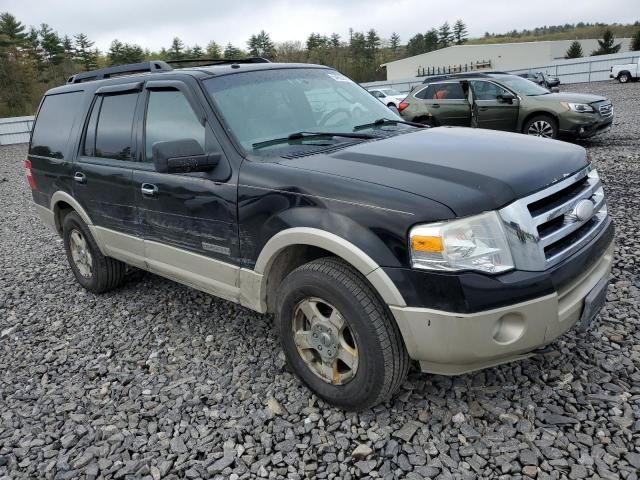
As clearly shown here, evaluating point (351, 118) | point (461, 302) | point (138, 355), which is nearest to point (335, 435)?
point (461, 302)

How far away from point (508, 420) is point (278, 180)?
1.78m

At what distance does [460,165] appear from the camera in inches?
104

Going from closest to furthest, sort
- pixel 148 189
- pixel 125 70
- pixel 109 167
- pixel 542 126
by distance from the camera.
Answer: pixel 148 189 → pixel 109 167 → pixel 125 70 → pixel 542 126

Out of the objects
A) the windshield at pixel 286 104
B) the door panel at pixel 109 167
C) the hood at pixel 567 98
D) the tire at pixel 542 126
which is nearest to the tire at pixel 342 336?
the windshield at pixel 286 104

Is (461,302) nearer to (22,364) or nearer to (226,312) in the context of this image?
(226,312)

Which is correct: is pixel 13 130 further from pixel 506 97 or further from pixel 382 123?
pixel 382 123

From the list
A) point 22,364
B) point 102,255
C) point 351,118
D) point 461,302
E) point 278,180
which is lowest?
point 22,364

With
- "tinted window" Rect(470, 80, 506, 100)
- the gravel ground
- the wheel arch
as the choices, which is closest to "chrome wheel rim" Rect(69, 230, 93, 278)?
the gravel ground

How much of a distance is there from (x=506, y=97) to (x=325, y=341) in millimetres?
9849

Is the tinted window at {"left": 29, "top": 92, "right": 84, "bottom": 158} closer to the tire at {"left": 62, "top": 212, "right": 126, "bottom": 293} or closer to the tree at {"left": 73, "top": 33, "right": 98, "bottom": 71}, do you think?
the tire at {"left": 62, "top": 212, "right": 126, "bottom": 293}

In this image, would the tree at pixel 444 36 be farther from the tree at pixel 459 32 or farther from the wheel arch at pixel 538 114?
the wheel arch at pixel 538 114

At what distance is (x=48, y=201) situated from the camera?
515 cm

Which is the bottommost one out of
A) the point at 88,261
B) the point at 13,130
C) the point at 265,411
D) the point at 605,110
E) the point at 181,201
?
the point at 265,411

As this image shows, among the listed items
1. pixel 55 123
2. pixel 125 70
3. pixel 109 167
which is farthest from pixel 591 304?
pixel 55 123
